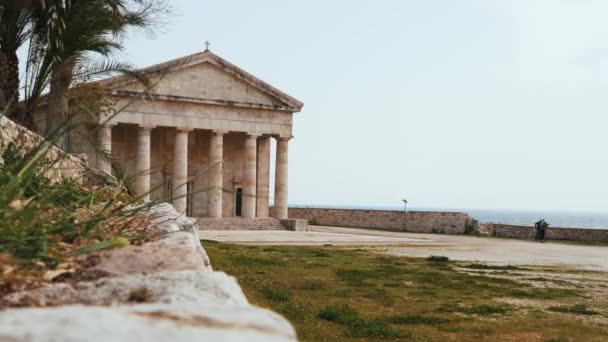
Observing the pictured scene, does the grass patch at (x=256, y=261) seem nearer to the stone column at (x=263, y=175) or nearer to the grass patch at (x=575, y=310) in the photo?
the grass patch at (x=575, y=310)

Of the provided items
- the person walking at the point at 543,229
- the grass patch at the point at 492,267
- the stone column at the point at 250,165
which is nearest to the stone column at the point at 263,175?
the stone column at the point at 250,165

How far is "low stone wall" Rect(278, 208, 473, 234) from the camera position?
38.4 m

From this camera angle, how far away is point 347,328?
7.50 meters

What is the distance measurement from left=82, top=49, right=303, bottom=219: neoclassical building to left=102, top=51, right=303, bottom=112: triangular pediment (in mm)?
50

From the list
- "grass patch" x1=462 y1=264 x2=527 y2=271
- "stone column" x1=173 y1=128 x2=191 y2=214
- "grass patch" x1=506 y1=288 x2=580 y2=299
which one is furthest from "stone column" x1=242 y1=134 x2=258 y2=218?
"grass patch" x1=506 y1=288 x2=580 y2=299

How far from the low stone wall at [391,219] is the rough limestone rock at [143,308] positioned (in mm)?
36332

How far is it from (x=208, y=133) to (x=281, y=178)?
499 cm

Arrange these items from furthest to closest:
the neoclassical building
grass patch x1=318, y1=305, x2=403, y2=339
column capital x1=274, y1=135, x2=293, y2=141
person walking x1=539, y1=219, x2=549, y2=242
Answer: column capital x1=274, y1=135, x2=293, y2=141 → the neoclassical building → person walking x1=539, y1=219, x2=549, y2=242 → grass patch x1=318, y1=305, x2=403, y2=339

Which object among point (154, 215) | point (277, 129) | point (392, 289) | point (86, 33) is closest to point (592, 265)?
point (392, 289)

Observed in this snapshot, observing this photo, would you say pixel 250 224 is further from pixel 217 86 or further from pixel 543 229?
pixel 543 229

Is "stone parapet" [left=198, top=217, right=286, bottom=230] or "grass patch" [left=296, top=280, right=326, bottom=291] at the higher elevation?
"stone parapet" [left=198, top=217, right=286, bottom=230]

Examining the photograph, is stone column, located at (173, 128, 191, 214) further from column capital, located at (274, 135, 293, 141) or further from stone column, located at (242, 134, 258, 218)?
column capital, located at (274, 135, 293, 141)

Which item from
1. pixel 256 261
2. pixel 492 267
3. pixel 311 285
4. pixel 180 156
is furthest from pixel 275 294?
pixel 180 156

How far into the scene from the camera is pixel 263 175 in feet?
128
